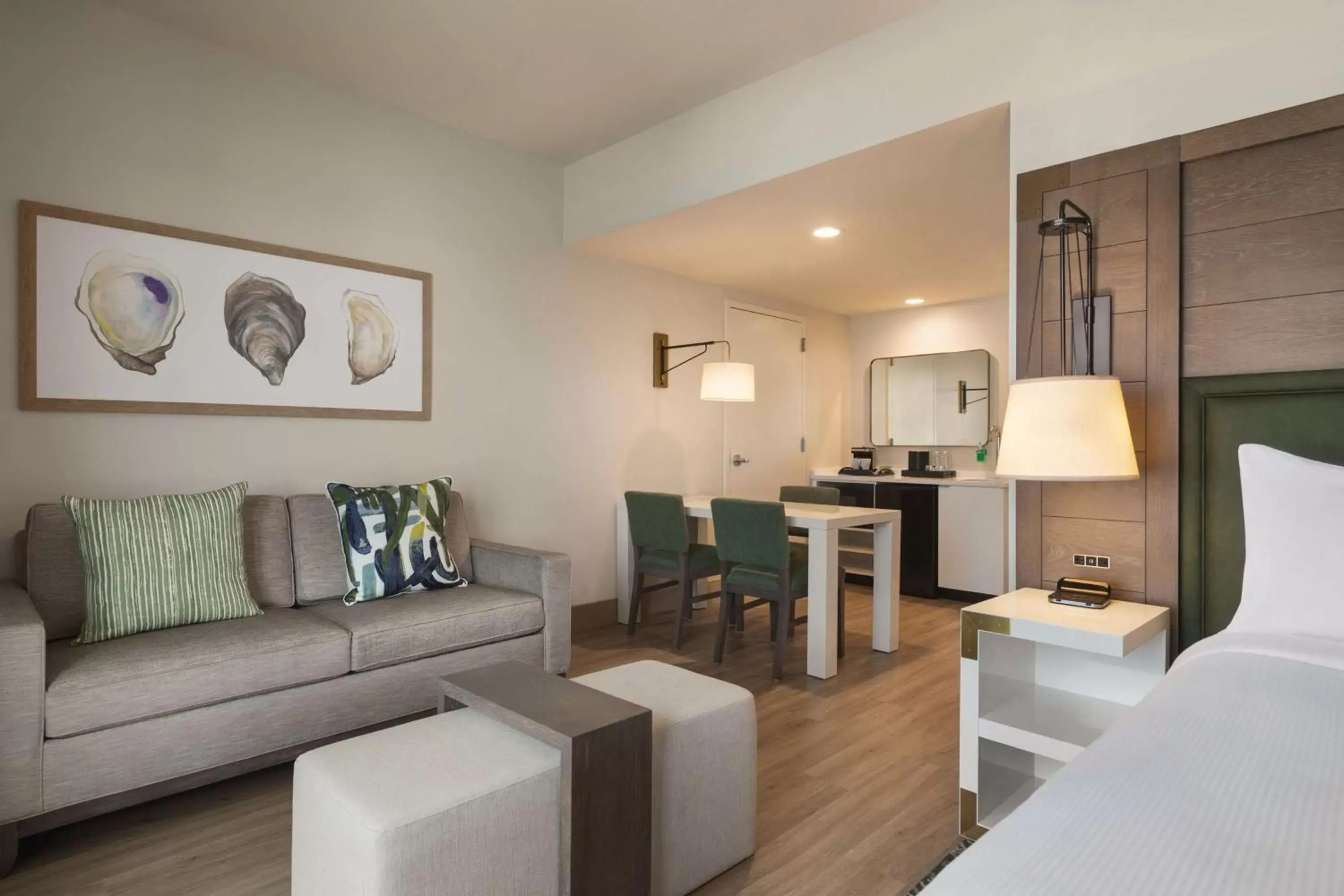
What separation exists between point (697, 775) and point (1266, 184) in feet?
7.30

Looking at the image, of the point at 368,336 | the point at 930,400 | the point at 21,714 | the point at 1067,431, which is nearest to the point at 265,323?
the point at 368,336

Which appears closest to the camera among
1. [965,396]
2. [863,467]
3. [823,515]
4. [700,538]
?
[823,515]

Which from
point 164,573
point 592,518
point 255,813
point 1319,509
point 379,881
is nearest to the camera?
point 379,881

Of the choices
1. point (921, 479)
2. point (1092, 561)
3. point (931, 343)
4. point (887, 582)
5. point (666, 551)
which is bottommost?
point (887, 582)

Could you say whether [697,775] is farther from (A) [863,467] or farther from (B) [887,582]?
(A) [863,467]

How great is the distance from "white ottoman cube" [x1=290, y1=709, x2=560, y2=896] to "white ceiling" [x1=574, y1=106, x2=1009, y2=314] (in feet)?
8.35

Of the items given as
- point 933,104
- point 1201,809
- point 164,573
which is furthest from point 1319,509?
point 164,573

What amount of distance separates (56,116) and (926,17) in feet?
10.4

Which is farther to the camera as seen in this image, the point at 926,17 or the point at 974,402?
the point at 974,402

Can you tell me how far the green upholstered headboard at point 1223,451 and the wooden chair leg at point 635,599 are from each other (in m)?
2.68

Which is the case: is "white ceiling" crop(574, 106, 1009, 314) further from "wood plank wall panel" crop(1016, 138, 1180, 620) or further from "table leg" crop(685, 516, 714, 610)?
"table leg" crop(685, 516, 714, 610)

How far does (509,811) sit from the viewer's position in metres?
1.44

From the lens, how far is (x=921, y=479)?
18.5ft

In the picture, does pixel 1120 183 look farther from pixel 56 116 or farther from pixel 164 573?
pixel 56 116
